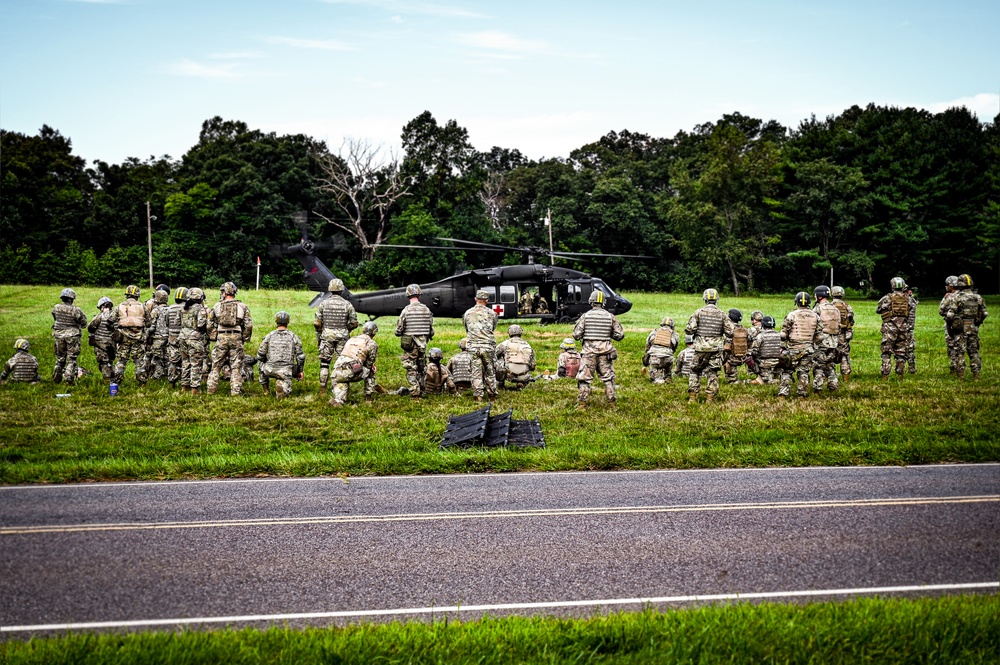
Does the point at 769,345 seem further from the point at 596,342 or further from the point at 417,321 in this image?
the point at 417,321

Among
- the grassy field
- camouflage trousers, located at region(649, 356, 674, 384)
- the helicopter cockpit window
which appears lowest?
the grassy field

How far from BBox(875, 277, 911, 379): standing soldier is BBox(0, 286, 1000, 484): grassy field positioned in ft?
2.16

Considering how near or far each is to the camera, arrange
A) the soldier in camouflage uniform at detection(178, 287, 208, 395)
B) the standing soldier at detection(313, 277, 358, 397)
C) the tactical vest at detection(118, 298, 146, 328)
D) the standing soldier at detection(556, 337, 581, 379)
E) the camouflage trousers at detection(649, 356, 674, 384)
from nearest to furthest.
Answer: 1. the soldier in camouflage uniform at detection(178, 287, 208, 395)
2. the standing soldier at detection(313, 277, 358, 397)
3. the tactical vest at detection(118, 298, 146, 328)
4. the camouflage trousers at detection(649, 356, 674, 384)
5. the standing soldier at detection(556, 337, 581, 379)

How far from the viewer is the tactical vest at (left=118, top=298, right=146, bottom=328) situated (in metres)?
18.1

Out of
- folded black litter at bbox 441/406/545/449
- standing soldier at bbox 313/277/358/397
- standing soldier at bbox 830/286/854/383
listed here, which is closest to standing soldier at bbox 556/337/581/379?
standing soldier at bbox 313/277/358/397

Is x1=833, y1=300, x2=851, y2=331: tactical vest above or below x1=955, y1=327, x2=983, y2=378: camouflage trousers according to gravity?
above

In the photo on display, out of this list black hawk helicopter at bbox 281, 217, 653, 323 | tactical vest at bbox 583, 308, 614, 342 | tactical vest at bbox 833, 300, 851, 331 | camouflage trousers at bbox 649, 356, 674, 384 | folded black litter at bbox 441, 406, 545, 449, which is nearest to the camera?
folded black litter at bbox 441, 406, 545, 449

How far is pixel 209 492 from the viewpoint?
32.5 ft

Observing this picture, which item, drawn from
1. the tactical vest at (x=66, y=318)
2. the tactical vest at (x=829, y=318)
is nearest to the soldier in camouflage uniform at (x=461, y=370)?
the tactical vest at (x=829, y=318)

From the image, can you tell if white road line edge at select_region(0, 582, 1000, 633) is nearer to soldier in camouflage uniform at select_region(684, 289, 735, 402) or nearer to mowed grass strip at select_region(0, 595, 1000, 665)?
mowed grass strip at select_region(0, 595, 1000, 665)

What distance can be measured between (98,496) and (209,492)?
1.26 meters

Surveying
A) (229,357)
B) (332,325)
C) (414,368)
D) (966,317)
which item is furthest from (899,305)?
(229,357)

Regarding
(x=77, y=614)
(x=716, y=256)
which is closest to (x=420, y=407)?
(x=77, y=614)

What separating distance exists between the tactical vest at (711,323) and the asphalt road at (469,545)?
5.94m
